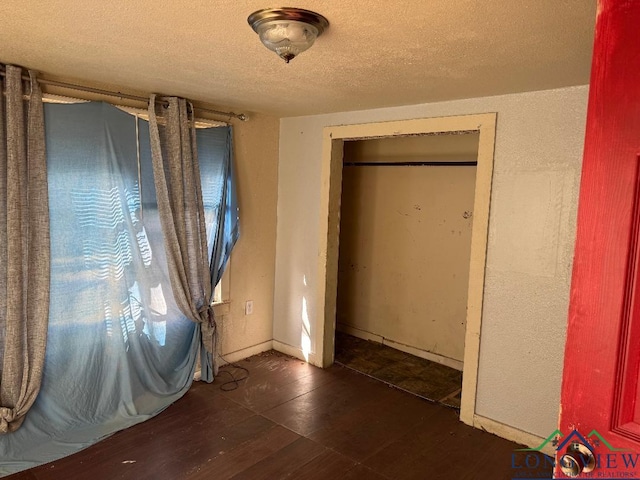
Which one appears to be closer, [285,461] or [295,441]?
[285,461]

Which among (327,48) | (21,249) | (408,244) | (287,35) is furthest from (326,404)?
(287,35)

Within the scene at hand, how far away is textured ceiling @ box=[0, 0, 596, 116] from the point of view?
5.29 feet

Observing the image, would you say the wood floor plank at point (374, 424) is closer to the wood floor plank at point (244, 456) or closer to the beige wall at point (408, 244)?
the wood floor plank at point (244, 456)

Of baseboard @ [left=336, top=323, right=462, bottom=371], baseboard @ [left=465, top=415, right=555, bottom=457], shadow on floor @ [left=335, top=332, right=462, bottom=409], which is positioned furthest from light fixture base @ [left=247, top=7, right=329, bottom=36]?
baseboard @ [left=336, top=323, right=462, bottom=371]

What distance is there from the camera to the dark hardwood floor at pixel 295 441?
2578mm

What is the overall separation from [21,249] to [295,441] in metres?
1.93

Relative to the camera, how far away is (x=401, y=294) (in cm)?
454

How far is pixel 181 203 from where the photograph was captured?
129 inches

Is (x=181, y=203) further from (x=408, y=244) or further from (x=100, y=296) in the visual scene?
(x=408, y=244)

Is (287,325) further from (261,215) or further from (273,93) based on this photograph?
(273,93)

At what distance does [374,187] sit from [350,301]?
4.02ft

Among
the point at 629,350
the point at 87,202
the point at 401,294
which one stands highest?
the point at 87,202

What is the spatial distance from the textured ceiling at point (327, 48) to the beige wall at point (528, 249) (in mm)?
162

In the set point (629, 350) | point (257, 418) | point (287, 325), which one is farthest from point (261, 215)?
point (629, 350)
